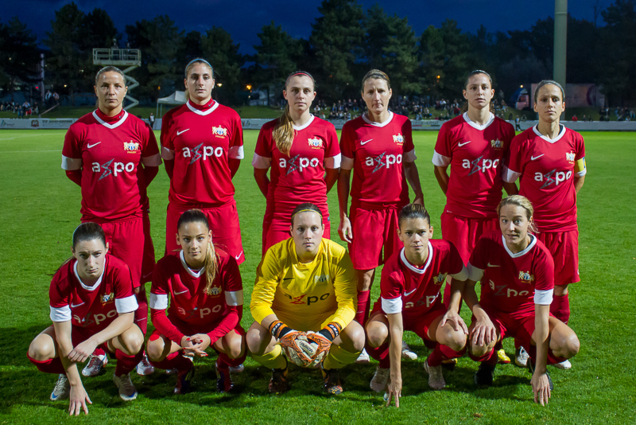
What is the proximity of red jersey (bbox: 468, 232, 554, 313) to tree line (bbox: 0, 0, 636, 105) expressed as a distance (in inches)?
2034

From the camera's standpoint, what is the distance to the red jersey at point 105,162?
361cm

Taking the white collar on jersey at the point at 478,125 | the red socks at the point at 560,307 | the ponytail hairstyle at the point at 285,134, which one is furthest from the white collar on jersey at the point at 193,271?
the red socks at the point at 560,307

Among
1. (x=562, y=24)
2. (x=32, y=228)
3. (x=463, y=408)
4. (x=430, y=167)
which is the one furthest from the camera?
(x=430, y=167)

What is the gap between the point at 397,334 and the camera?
3160 millimetres

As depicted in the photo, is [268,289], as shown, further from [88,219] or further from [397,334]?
[88,219]

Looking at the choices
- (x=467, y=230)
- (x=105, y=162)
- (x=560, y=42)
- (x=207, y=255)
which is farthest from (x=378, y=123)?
(x=560, y=42)

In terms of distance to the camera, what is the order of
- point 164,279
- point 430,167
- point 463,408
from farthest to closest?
1. point 430,167
2. point 164,279
3. point 463,408

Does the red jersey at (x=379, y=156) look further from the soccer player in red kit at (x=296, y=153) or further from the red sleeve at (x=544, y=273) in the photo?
the red sleeve at (x=544, y=273)

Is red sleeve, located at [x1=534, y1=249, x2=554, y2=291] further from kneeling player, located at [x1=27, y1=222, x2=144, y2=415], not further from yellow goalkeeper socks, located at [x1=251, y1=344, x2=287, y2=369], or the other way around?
kneeling player, located at [x1=27, y1=222, x2=144, y2=415]

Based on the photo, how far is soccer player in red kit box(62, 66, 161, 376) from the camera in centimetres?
361

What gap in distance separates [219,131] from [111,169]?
789 millimetres

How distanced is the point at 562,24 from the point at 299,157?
12.4 meters

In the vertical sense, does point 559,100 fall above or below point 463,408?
above

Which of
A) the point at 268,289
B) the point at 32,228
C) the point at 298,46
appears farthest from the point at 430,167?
the point at 298,46
